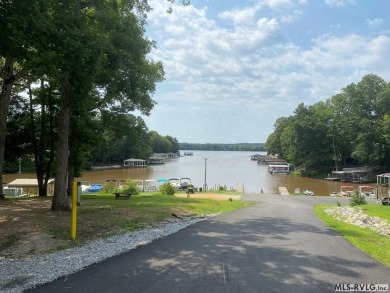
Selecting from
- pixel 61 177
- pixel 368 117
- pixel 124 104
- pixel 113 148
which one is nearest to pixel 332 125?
pixel 368 117

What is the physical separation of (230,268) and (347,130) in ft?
253

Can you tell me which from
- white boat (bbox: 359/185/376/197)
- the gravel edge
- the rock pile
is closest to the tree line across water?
white boat (bbox: 359/185/376/197)

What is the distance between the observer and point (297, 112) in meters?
87.1

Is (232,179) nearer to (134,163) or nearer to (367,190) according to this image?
(367,190)

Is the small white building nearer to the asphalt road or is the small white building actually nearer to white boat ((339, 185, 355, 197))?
white boat ((339, 185, 355, 197))

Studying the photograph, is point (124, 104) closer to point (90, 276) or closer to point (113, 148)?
point (90, 276)

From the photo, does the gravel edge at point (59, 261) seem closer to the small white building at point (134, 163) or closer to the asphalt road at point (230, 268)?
the asphalt road at point (230, 268)

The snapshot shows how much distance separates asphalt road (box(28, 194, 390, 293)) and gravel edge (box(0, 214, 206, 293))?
10.0 inches

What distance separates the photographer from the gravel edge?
5.32 m

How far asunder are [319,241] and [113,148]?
96.7m

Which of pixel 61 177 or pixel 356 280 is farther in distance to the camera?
pixel 61 177

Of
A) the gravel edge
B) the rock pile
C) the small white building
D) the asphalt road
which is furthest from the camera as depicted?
the small white building

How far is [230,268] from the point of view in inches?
234

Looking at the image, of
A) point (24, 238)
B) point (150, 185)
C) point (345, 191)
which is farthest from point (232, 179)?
point (24, 238)
